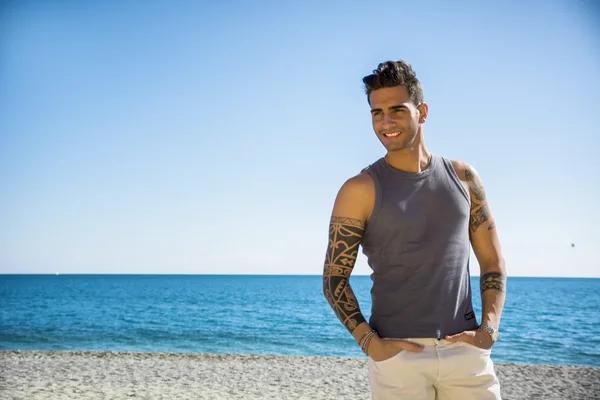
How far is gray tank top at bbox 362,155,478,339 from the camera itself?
2234 millimetres

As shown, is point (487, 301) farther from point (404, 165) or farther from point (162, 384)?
point (162, 384)

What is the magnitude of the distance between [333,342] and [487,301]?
22861 mm

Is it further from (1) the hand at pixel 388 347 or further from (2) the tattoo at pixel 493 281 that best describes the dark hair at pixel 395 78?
(1) the hand at pixel 388 347

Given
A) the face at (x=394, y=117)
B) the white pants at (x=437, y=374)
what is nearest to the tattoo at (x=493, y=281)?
the white pants at (x=437, y=374)

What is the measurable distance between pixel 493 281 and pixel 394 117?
0.82 metres

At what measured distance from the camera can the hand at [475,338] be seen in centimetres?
220

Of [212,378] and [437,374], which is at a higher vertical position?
[437,374]

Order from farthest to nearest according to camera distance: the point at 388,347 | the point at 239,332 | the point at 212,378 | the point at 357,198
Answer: the point at 239,332 → the point at 212,378 → the point at 357,198 → the point at 388,347

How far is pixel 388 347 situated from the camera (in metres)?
2.18

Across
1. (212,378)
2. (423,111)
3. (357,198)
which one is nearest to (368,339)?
(357,198)

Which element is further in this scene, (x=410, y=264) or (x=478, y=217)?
(x=478, y=217)

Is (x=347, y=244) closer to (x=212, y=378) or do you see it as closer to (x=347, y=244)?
(x=347, y=244)

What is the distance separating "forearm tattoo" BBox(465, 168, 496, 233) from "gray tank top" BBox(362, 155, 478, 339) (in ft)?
0.51

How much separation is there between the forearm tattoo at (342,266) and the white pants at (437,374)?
0.76 feet
